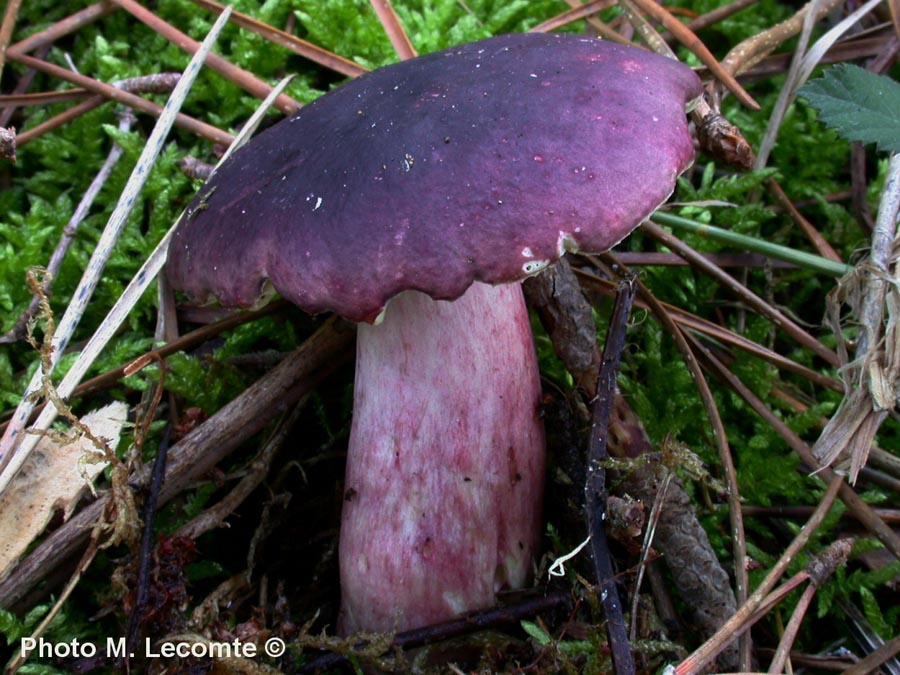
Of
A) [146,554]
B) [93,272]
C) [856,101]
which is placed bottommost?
[146,554]

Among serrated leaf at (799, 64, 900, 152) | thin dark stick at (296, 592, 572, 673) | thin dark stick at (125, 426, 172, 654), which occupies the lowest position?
thin dark stick at (296, 592, 572, 673)

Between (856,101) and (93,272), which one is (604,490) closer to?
(856,101)

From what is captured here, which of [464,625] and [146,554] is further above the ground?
[146,554]

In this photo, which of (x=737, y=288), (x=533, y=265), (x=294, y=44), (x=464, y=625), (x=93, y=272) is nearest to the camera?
(x=533, y=265)

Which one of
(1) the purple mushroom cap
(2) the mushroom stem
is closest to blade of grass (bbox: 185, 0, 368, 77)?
(1) the purple mushroom cap

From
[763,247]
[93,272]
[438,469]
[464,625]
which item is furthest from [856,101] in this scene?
[93,272]

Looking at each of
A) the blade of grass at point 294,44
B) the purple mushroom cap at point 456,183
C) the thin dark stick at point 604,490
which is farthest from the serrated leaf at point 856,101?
the blade of grass at point 294,44

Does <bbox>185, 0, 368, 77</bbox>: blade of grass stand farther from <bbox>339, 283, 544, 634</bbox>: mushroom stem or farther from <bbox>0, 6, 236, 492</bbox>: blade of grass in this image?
<bbox>339, 283, 544, 634</bbox>: mushroom stem

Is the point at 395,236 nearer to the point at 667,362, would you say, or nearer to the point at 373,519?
the point at 373,519
